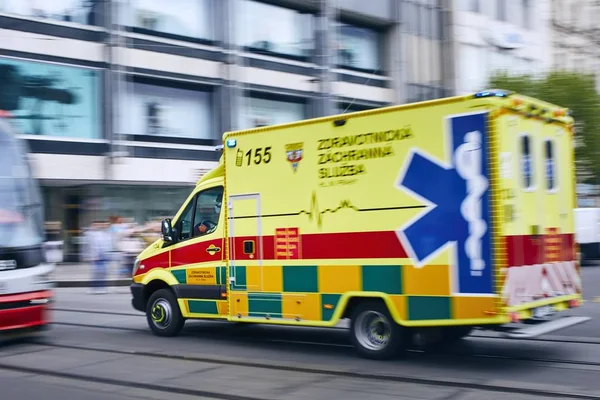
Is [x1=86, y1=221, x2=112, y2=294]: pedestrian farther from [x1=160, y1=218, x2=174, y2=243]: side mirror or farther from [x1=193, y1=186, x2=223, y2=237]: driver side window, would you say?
[x1=193, y1=186, x2=223, y2=237]: driver side window

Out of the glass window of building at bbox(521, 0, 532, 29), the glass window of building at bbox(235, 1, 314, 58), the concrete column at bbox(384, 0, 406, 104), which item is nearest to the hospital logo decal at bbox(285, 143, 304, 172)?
the glass window of building at bbox(235, 1, 314, 58)

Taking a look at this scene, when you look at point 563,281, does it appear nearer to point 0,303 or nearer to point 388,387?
point 388,387

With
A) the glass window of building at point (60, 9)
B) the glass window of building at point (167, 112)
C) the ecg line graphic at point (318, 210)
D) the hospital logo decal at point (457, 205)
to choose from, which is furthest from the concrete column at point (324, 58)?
the hospital logo decal at point (457, 205)

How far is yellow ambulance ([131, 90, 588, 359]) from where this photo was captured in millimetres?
8008

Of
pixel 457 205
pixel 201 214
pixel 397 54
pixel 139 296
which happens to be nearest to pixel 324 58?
pixel 397 54

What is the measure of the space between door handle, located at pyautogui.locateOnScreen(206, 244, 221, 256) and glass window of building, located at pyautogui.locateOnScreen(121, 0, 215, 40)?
19099 mm

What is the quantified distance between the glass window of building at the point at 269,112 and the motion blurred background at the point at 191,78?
0.07m

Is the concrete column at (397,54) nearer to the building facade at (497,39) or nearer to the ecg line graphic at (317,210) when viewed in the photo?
the building facade at (497,39)

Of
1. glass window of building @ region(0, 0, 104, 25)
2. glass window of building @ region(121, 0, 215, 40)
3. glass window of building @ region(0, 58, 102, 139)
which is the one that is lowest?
glass window of building @ region(0, 58, 102, 139)

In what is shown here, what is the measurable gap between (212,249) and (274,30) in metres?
23.7

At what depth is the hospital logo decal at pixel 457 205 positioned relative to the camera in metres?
7.93

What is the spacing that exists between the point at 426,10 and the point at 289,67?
9479 mm

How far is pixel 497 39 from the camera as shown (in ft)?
132

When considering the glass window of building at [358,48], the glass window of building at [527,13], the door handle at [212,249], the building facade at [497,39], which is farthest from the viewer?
the glass window of building at [527,13]
